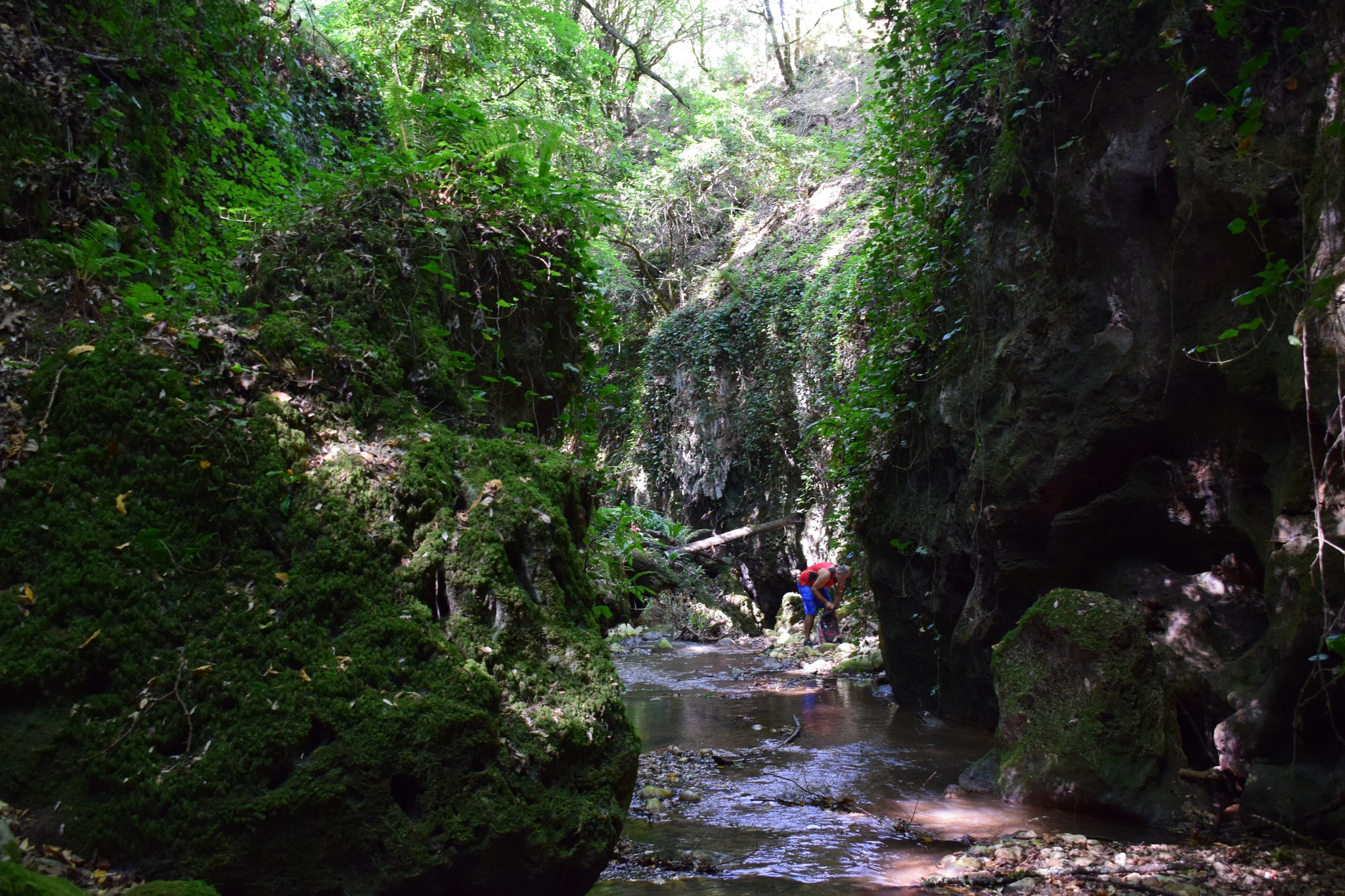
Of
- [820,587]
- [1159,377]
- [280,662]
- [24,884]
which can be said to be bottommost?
[820,587]

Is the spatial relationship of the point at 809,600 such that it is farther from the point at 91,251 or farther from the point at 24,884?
the point at 24,884

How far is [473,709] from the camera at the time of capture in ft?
10.2

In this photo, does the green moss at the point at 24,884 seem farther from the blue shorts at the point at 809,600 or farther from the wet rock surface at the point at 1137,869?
the blue shorts at the point at 809,600

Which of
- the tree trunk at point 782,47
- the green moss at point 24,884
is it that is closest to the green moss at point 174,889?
the green moss at point 24,884

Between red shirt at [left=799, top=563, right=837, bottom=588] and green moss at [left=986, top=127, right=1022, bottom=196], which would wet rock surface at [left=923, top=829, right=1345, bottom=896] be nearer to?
green moss at [left=986, top=127, right=1022, bottom=196]

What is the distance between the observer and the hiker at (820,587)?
1311 cm

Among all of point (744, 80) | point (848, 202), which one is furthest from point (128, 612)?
point (744, 80)

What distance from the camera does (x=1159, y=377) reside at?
19.4ft

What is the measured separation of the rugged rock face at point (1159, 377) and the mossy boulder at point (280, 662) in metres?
3.58

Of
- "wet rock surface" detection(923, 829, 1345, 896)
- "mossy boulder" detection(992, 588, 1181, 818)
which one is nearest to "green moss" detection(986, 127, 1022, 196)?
"mossy boulder" detection(992, 588, 1181, 818)

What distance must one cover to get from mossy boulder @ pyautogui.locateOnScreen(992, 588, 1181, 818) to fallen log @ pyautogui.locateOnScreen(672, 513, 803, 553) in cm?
1068

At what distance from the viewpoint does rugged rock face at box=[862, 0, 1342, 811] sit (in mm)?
4504

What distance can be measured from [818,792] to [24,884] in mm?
4866

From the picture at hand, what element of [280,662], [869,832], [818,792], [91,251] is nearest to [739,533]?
[818,792]
